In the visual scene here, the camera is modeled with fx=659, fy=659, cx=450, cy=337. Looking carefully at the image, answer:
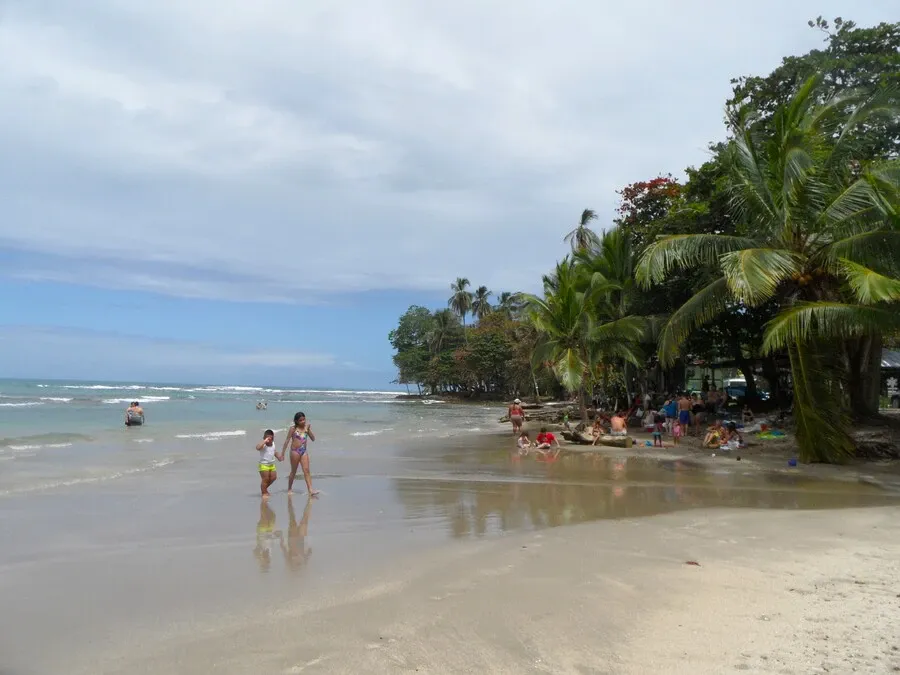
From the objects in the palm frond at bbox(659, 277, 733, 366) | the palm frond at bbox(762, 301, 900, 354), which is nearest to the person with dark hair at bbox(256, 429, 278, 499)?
the palm frond at bbox(762, 301, 900, 354)

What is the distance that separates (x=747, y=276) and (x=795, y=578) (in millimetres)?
7627

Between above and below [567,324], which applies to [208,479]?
below

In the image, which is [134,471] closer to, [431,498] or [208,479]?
[208,479]

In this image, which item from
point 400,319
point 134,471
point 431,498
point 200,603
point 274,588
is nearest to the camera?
point 200,603

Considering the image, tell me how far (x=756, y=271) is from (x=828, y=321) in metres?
1.49

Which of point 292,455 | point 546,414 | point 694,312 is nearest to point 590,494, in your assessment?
point 292,455

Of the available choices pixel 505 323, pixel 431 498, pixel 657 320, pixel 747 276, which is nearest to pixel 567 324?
pixel 657 320

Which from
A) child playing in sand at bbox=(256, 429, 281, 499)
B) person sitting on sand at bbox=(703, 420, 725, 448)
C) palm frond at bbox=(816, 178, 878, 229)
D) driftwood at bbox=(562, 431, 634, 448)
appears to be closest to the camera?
child playing in sand at bbox=(256, 429, 281, 499)

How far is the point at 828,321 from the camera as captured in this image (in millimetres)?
11625

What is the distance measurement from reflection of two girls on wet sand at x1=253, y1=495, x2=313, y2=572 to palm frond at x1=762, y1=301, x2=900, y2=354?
27.7 ft

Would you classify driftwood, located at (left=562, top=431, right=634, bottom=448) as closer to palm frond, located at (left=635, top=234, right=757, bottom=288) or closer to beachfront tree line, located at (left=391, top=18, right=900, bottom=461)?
beachfront tree line, located at (left=391, top=18, right=900, bottom=461)

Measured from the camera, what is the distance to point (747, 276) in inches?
463

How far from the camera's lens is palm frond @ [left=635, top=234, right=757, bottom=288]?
44.9ft

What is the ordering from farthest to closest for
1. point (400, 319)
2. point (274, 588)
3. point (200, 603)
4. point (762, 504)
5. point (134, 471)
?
point (400, 319)
point (134, 471)
point (762, 504)
point (274, 588)
point (200, 603)
